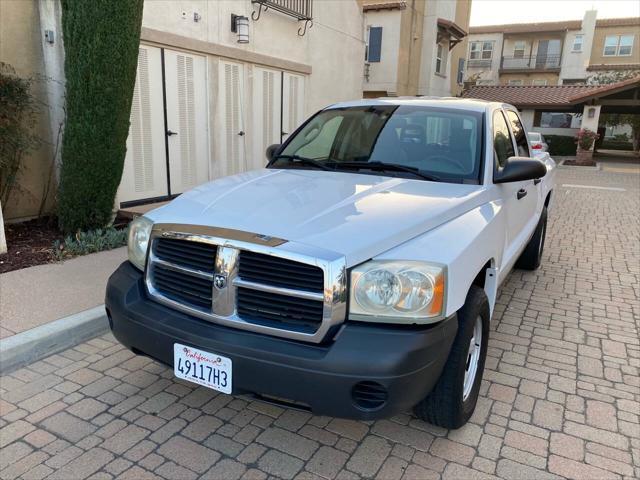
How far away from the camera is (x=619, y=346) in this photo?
394 centimetres

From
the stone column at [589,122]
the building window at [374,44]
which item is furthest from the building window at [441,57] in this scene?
the stone column at [589,122]

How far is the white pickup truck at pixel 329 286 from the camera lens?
214cm

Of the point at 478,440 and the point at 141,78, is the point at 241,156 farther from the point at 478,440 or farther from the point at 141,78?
the point at 478,440

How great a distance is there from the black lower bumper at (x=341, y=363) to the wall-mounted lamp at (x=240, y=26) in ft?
25.0

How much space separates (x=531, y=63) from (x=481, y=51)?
4048mm

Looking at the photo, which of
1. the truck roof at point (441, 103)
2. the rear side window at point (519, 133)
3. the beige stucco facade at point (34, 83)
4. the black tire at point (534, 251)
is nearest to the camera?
the truck roof at point (441, 103)

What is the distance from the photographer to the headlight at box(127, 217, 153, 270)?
9.18 ft

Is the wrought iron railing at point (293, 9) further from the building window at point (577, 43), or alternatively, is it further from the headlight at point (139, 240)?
the building window at point (577, 43)

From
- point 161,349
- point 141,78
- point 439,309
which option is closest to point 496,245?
point 439,309

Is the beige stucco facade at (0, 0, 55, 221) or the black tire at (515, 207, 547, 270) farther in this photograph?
the beige stucco facade at (0, 0, 55, 221)

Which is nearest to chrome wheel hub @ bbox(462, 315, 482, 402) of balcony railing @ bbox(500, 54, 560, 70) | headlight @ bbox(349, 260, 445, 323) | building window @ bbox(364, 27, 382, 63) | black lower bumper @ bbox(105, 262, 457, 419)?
black lower bumper @ bbox(105, 262, 457, 419)

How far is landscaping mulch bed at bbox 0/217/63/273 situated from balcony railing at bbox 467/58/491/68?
40199 mm

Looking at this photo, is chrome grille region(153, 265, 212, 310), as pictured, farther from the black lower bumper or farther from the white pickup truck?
the black lower bumper

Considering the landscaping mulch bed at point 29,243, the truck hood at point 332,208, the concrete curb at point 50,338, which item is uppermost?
the truck hood at point 332,208
